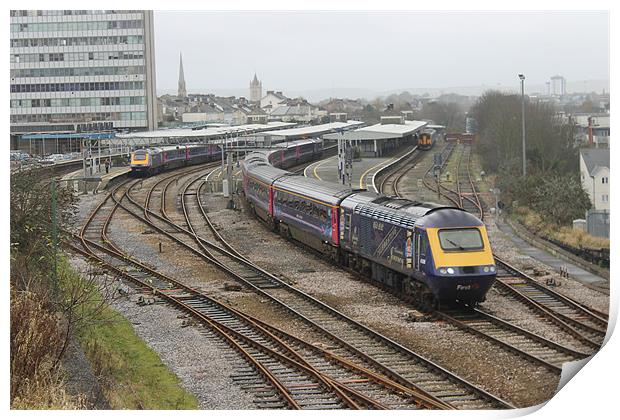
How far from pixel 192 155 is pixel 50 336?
2142 inches

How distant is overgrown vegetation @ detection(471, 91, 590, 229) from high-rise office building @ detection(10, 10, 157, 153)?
2455 centimetres

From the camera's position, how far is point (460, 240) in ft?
65.5

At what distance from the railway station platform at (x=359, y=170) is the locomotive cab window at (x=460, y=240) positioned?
2509 centimetres

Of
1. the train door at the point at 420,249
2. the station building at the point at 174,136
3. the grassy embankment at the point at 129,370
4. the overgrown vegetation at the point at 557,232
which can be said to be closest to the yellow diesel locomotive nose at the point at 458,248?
the train door at the point at 420,249

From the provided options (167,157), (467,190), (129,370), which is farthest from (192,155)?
(129,370)

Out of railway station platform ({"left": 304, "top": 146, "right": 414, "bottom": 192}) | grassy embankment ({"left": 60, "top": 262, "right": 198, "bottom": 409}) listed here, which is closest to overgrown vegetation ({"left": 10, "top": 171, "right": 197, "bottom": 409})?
grassy embankment ({"left": 60, "top": 262, "right": 198, "bottom": 409})

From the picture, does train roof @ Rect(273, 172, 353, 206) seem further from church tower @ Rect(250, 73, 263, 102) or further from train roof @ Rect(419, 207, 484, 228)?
church tower @ Rect(250, 73, 263, 102)

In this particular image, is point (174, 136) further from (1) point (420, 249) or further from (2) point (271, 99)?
(2) point (271, 99)

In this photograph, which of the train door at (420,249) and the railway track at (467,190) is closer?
the train door at (420,249)

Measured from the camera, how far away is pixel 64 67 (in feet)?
180

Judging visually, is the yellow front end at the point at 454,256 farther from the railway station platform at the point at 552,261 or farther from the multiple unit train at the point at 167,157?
the multiple unit train at the point at 167,157

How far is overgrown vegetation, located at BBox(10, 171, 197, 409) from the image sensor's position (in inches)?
607

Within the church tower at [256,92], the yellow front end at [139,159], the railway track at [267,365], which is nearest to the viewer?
the railway track at [267,365]

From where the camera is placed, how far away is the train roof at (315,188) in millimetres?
27422
